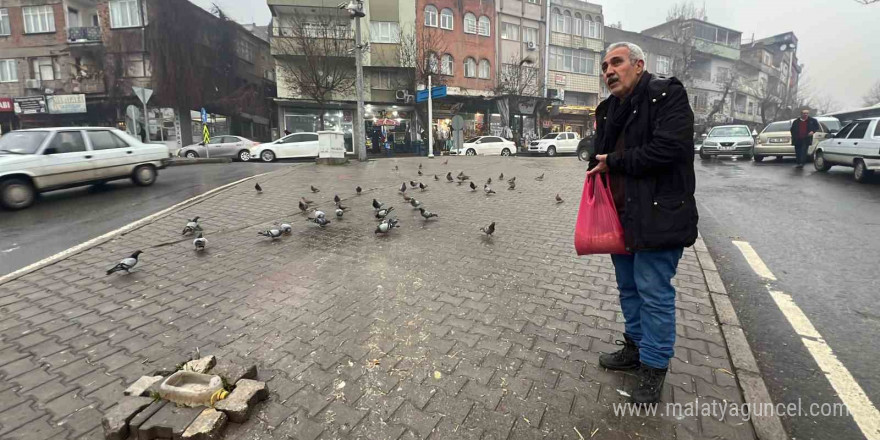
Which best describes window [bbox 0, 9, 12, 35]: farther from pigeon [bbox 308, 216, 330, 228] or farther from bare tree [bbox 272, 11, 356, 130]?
pigeon [bbox 308, 216, 330, 228]

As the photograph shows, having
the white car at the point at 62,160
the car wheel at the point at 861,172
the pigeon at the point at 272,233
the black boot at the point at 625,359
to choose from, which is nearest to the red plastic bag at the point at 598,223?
the black boot at the point at 625,359

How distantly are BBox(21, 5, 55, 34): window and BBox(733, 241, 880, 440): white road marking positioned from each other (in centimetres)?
4342

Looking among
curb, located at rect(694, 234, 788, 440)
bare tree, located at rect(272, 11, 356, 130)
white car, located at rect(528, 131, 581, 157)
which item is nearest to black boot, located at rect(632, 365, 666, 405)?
curb, located at rect(694, 234, 788, 440)

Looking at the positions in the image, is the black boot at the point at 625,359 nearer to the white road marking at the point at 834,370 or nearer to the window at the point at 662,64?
the white road marking at the point at 834,370

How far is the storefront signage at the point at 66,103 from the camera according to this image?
29578 mm

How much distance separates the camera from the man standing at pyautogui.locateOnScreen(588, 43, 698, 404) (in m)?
2.37

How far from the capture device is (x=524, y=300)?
397cm

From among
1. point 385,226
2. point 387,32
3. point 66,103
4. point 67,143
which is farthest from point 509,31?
point 385,226

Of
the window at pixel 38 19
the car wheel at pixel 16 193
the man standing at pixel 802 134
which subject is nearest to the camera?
the car wheel at pixel 16 193

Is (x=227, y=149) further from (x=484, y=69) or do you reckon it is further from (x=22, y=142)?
(x=484, y=69)

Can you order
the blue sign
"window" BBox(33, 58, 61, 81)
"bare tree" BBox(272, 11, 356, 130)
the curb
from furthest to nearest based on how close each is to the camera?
"window" BBox(33, 58, 61, 81)
"bare tree" BBox(272, 11, 356, 130)
the blue sign
the curb

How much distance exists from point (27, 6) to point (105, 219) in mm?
36046

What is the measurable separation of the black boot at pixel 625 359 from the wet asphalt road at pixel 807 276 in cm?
81

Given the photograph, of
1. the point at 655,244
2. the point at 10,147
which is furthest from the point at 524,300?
the point at 10,147
